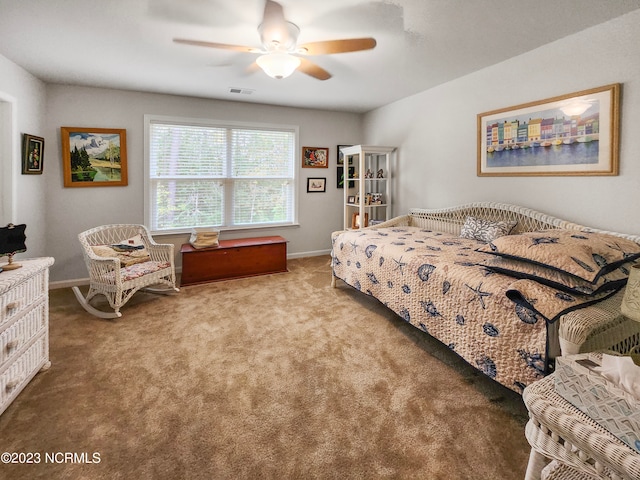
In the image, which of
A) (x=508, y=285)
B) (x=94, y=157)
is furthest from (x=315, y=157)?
(x=508, y=285)

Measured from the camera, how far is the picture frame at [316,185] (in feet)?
17.4

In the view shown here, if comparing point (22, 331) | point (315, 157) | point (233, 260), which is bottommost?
point (22, 331)

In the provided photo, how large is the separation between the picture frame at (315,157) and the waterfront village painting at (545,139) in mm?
2619

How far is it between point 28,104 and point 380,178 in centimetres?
423

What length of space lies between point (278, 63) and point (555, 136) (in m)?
2.37

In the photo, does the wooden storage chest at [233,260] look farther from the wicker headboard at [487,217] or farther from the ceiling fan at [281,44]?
the ceiling fan at [281,44]

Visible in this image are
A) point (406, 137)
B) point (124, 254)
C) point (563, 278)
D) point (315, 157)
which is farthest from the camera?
point (315, 157)

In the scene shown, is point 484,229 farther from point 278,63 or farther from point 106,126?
point 106,126

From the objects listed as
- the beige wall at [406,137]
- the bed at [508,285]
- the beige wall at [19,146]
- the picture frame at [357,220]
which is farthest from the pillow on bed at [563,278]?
the beige wall at [19,146]

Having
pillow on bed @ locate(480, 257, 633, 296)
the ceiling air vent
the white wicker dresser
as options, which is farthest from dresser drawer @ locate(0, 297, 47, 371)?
the ceiling air vent

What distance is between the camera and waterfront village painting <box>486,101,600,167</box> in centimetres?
251

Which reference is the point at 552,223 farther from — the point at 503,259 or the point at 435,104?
the point at 435,104

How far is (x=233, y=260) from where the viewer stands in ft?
13.8

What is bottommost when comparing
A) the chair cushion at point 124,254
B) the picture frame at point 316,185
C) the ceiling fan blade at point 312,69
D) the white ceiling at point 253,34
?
the chair cushion at point 124,254
